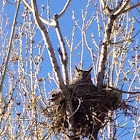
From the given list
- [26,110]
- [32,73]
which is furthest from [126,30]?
[26,110]

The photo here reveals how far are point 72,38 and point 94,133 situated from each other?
2279 mm

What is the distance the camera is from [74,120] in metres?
3.18

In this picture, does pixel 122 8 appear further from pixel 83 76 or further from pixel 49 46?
pixel 83 76

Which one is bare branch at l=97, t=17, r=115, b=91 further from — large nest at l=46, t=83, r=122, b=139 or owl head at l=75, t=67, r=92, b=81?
owl head at l=75, t=67, r=92, b=81

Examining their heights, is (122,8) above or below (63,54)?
above

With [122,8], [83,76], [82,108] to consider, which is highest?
[122,8]

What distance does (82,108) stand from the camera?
3223mm

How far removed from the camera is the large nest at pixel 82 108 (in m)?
3.16

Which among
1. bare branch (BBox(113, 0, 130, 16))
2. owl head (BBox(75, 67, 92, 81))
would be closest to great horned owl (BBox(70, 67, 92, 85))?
owl head (BBox(75, 67, 92, 81))

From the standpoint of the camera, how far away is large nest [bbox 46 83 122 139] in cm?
316

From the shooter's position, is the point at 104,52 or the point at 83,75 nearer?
the point at 104,52

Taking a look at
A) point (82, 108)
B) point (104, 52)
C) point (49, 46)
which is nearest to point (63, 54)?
point (49, 46)

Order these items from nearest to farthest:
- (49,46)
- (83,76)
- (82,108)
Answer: (49,46)
(82,108)
(83,76)

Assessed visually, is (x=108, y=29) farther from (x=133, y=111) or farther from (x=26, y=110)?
(x=26, y=110)
